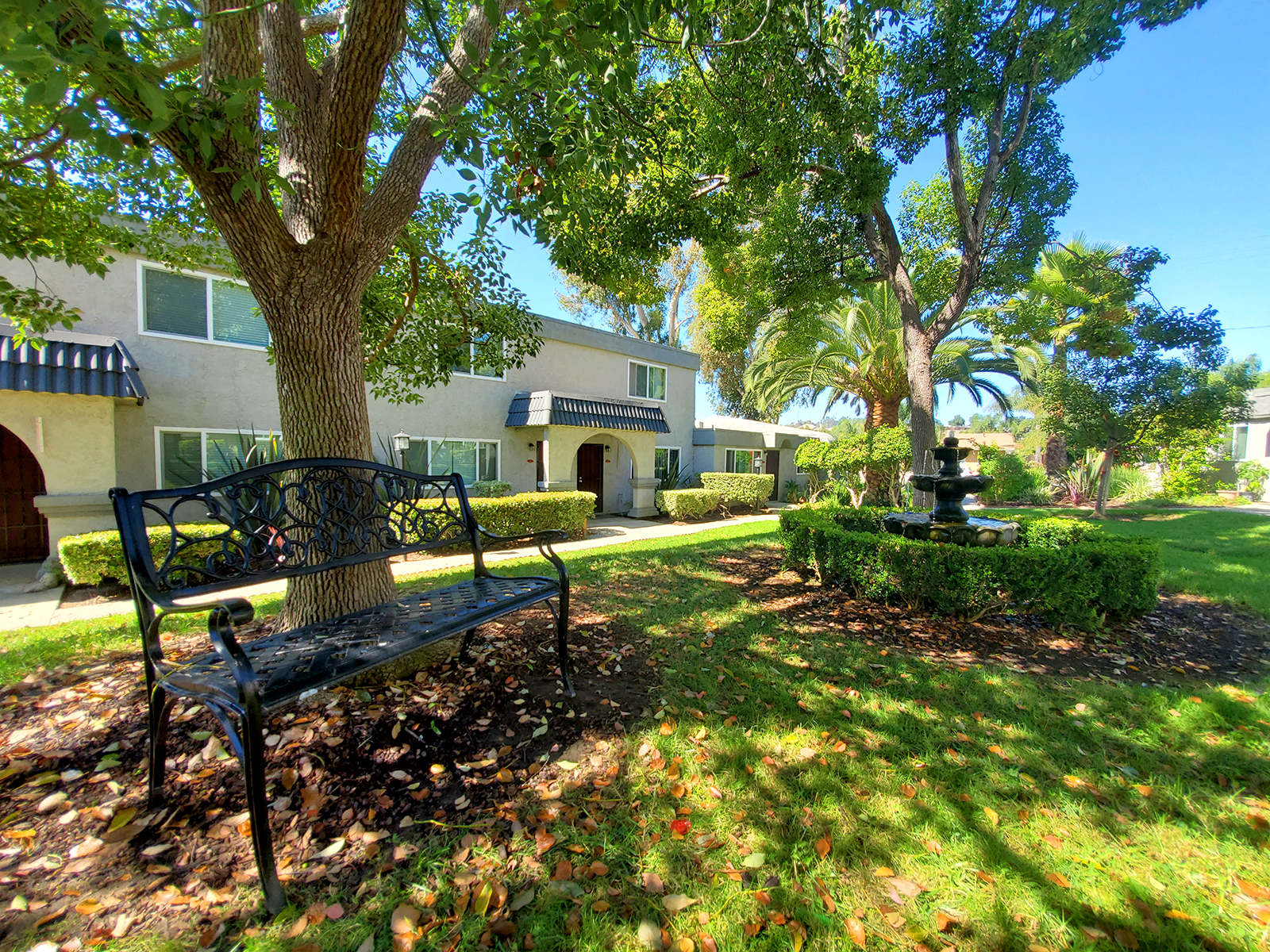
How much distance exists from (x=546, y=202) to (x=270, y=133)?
125 inches

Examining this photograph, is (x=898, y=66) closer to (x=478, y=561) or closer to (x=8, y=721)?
(x=478, y=561)

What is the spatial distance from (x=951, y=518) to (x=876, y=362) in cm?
1061

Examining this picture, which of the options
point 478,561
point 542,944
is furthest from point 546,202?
point 542,944

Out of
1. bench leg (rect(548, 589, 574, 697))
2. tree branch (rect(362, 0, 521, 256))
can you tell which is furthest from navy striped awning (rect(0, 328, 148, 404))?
bench leg (rect(548, 589, 574, 697))

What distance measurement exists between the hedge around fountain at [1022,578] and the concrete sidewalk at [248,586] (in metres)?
5.35

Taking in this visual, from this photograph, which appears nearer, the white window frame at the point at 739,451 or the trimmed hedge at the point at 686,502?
the trimmed hedge at the point at 686,502

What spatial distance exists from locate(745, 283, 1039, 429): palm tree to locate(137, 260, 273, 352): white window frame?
12204 millimetres

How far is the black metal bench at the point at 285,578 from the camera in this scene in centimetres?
187

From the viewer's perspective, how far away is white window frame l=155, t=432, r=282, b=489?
820 cm

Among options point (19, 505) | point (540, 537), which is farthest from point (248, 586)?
point (19, 505)

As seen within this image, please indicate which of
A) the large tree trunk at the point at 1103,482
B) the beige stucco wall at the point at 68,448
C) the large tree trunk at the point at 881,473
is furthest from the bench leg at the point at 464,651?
the large tree trunk at the point at 1103,482

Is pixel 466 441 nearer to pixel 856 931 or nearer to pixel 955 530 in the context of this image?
pixel 955 530

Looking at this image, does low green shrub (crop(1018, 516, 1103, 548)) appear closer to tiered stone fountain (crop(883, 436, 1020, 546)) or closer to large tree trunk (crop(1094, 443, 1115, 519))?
tiered stone fountain (crop(883, 436, 1020, 546))

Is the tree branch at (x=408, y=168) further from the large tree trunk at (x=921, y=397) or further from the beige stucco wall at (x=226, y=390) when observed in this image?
the large tree trunk at (x=921, y=397)
